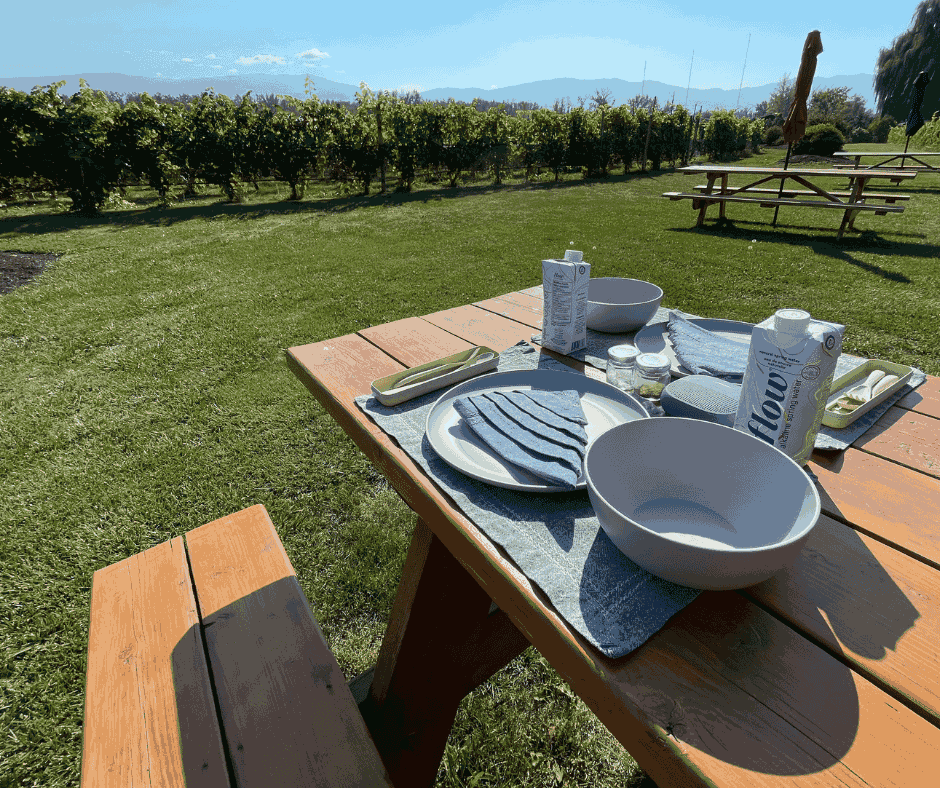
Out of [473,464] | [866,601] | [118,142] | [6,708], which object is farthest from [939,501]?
[118,142]

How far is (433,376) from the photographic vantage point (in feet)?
3.98

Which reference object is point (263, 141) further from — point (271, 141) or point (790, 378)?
point (790, 378)

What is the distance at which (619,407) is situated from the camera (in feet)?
3.45

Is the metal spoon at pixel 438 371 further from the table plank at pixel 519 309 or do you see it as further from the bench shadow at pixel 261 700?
the bench shadow at pixel 261 700

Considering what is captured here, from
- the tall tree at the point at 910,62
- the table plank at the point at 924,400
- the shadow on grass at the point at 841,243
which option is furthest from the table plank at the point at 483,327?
the tall tree at the point at 910,62

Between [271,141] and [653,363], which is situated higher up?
[271,141]

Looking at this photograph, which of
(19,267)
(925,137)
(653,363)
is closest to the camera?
(653,363)

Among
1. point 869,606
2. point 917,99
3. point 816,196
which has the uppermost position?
point 917,99

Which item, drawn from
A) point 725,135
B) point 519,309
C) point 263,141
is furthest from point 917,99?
point 519,309

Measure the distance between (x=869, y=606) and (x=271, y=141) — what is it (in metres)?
11.5

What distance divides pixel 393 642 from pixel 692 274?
5089 millimetres

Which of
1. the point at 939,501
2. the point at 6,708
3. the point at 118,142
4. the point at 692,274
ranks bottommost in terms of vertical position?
the point at 6,708

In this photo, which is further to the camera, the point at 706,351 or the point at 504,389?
the point at 706,351

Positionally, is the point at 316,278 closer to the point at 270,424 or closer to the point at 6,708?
the point at 270,424
